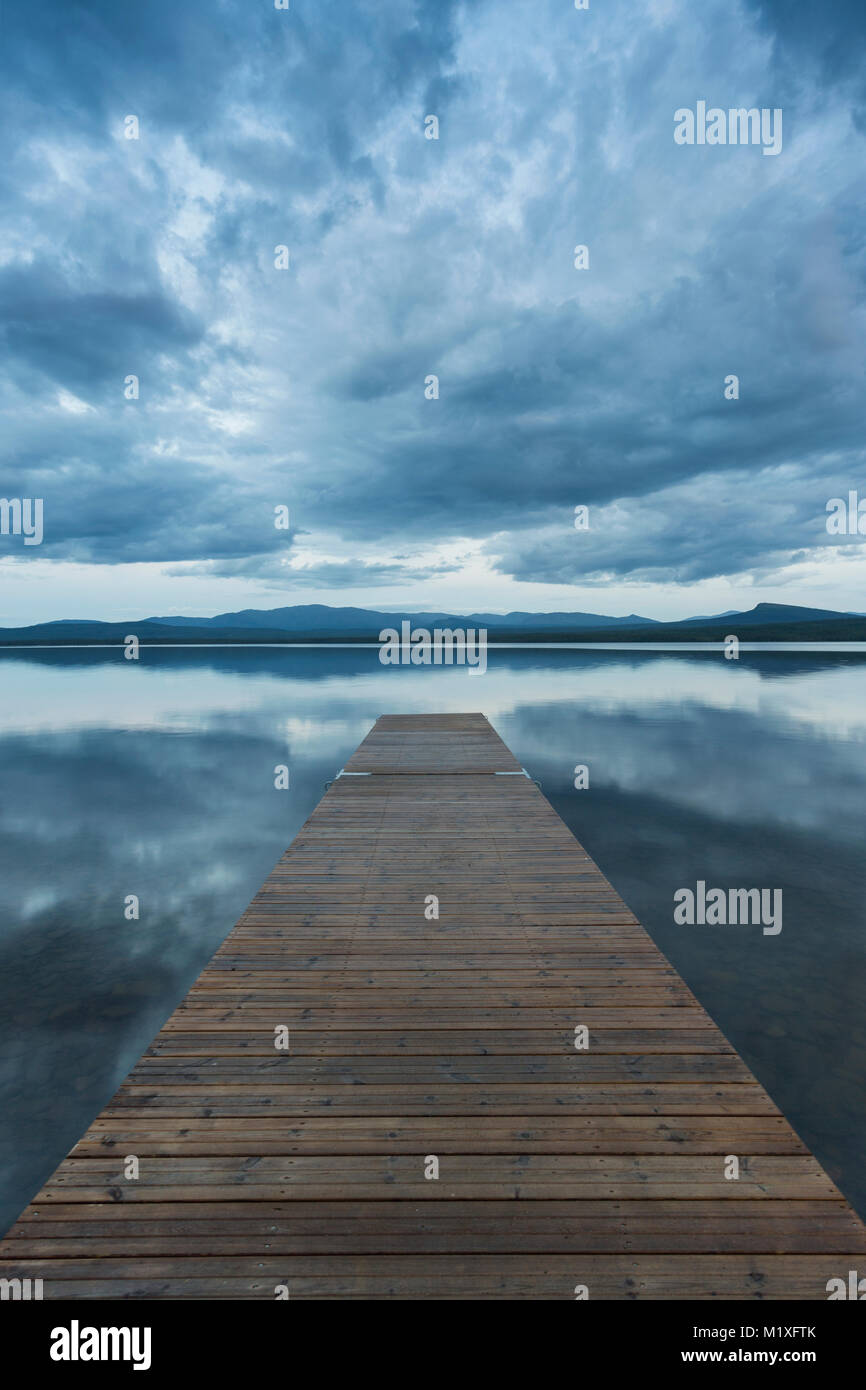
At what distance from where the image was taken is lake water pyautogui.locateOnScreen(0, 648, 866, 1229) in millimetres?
5328

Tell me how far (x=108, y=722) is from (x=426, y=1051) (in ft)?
82.3

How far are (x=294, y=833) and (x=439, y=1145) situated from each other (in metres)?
8.88

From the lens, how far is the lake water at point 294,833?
5328 mm

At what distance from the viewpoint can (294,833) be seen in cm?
1185

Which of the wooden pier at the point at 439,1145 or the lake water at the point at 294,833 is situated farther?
the lake water at the point at 294,833

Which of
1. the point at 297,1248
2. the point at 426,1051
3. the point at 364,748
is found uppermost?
the point at 364,748

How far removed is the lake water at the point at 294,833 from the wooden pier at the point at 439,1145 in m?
1.40

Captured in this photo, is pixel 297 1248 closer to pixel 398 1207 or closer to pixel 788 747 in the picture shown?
pixel 398 1207

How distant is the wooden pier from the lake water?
1.40 meters

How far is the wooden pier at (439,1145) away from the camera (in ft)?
9.04

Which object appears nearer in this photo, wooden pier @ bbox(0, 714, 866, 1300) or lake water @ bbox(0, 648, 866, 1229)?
wooden pier @ bbox(0, 714, 866, 1300)

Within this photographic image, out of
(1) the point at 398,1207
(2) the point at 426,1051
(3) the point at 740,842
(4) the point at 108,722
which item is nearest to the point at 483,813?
(3) the point at 740,842

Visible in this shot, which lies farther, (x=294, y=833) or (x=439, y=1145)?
(x=294, y=833)
